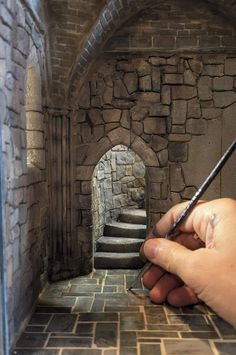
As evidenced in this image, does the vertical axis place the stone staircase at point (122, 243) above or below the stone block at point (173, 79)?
below

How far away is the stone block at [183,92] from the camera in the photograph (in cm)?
477

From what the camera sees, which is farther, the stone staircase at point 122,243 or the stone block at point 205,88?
the stone staircase at point 122,243

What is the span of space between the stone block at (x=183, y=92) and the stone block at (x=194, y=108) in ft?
0.24

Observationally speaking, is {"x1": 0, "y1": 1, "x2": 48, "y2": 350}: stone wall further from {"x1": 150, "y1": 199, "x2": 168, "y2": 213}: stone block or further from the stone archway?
{"x1": 150, "y1": 199, "x2": 168, "y2": 213}: stone block

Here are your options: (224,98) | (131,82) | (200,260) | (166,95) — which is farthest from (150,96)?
(200,260)

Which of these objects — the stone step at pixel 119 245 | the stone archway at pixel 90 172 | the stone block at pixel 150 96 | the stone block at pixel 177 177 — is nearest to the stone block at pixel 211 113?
the stone block at pixel 150 96

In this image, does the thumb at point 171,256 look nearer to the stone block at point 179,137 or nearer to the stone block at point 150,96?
the stone block at point 179,137

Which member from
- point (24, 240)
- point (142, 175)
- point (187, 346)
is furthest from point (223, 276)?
point (142, 175)

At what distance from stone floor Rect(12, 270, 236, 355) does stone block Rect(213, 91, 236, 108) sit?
2590 millimetres

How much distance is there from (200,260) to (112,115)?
2548 mm

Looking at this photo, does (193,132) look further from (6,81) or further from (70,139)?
(6,81)

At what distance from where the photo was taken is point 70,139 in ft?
15.3

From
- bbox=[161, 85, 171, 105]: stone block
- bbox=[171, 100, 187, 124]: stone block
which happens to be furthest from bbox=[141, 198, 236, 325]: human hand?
bbox=[161, 85, 171, 105]: stone block

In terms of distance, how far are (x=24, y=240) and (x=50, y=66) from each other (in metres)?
2.13
